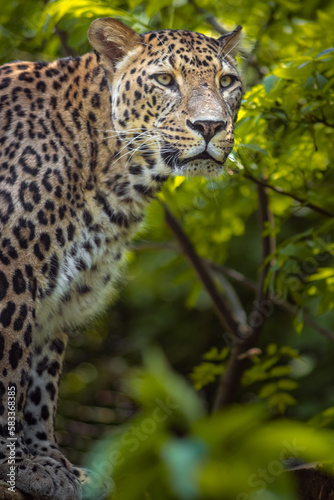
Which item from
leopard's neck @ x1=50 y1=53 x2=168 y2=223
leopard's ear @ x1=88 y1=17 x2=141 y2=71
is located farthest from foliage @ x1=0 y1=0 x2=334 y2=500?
leopard's ear @ x1=88 y1=17 x2=141 y2=71

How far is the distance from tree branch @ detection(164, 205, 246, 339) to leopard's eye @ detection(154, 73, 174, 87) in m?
1.99

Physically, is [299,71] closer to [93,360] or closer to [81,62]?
[81,62]

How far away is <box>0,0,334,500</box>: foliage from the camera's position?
132 centimetres

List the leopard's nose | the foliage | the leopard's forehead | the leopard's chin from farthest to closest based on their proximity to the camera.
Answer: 1. the leopard's forehead
2. the leopard's chin
3. the leopard's nose
4. the foliage

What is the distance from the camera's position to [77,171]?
195 inches

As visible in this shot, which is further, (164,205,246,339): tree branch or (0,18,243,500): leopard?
(164,205,246,339): tree branch

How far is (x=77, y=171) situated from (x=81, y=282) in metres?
0.78

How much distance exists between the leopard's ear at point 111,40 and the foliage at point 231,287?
43 cm

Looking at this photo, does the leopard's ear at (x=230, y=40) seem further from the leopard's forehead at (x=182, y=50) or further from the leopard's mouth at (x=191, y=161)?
the leopard's mouth at (x=191, y=161)

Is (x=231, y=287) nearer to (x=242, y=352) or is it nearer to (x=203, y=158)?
(x=242, y=352)

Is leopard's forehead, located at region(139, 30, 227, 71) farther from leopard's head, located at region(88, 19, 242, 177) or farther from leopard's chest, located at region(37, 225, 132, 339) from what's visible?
leopard's chest, located at region(37, 225, 132, 339)

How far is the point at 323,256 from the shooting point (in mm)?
8125

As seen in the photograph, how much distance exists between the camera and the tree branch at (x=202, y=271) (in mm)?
6652

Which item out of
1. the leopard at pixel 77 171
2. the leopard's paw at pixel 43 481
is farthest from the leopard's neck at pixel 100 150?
the leopard's paw at pixel 43 481
